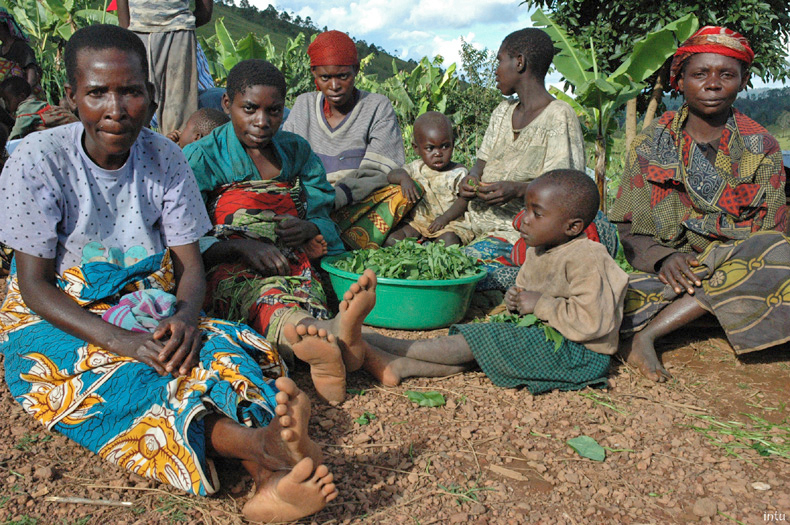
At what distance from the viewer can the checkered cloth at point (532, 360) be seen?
9.01 ft

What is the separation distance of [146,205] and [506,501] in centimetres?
174

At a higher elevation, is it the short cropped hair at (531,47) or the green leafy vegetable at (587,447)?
the short cropped hair at (531,47)

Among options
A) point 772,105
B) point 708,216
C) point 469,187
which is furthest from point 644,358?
point 772,105

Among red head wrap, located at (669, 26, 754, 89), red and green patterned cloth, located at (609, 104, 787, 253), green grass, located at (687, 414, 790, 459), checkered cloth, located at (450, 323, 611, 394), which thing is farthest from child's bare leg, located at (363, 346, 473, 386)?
red head wrap, located at (669, 26, 754, 89)

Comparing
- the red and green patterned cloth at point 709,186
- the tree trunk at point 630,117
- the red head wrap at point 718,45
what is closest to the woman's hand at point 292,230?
the red and green patterned cloth at point 709,186

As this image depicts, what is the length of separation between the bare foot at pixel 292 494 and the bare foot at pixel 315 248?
185cm

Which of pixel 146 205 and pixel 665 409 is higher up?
pixel 146 205

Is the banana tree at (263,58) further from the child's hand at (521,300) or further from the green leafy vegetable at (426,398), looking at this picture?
the green leafy vegetable at (426,398)

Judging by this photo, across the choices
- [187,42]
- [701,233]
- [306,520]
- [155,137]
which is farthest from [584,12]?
[306,520]

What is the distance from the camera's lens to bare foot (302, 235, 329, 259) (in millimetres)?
3482

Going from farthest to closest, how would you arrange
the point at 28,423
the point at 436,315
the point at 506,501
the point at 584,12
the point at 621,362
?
the point at 584,12
the point at 436,315
the point at 621,362
the point at 28,423
the point at 506,501

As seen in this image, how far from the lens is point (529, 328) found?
2.81m

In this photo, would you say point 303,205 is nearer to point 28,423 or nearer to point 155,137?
point 155,137

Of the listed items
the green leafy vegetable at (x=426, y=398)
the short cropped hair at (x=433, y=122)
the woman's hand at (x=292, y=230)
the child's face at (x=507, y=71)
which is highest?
the child's face at (x=507, y=71)
